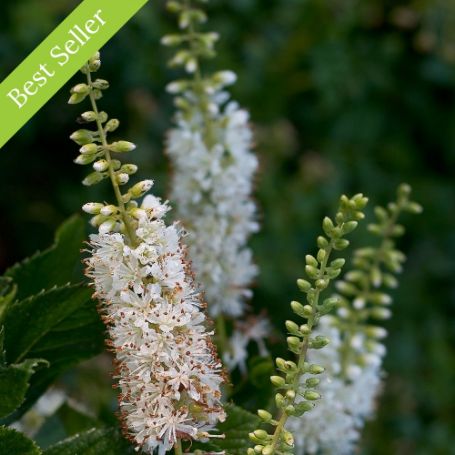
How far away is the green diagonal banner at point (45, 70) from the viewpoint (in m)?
1.09

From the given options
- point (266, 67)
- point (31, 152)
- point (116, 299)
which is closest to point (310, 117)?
point (266, 67)

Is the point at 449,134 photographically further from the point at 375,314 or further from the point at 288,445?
the point at 288,445

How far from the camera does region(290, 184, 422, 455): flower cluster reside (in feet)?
4.32

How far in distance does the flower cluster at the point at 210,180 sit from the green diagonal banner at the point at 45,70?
0.30 m

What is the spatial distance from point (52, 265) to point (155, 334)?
306mm

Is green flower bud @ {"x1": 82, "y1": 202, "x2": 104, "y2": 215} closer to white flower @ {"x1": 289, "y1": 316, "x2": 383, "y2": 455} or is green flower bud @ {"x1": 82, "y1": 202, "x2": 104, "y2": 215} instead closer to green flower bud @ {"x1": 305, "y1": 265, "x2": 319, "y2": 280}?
green flower bud @ {"x1": 305, "y1": 265, "x2": 319, "y2": 280}

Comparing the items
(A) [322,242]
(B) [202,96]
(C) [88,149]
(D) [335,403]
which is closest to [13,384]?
(C) [88,149]

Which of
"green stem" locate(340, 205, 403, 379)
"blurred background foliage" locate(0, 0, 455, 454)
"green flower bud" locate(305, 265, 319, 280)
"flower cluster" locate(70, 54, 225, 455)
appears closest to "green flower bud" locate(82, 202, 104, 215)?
"flower cluster" locate(70, 54, 225, 455)

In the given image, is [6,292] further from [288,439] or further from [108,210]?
[288,439]

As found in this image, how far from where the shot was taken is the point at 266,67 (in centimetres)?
333

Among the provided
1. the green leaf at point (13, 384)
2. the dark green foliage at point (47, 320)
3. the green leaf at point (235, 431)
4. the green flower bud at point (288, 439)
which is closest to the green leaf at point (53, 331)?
the dark green foliage at point (47, 320)

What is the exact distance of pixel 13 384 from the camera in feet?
3.17

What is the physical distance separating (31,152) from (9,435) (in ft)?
8.86

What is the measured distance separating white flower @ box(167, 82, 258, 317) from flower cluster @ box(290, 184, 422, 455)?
0.17m
